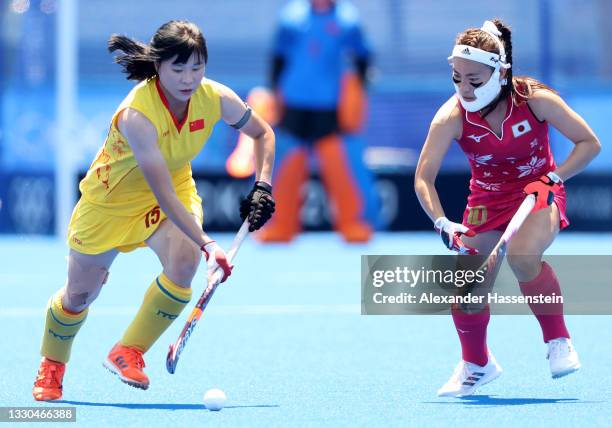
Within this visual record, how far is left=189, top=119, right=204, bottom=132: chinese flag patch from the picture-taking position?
4794 mm

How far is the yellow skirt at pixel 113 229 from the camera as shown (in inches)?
190

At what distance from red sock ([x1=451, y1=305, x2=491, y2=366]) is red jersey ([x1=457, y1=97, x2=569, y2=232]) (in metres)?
0.32

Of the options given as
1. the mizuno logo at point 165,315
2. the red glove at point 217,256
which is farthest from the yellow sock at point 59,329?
the red glove at point 217,256

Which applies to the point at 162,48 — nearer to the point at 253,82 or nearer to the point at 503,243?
the point at 503,243

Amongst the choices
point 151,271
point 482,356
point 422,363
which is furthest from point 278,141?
point 482,356

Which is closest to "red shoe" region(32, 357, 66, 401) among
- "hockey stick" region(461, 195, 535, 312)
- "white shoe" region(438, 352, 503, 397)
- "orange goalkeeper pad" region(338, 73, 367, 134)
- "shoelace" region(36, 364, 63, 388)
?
"shoelace" region(36, 364, 63, 388)

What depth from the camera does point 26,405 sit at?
462 centimetres

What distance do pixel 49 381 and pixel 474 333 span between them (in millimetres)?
1501

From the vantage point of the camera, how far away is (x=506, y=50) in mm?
4953

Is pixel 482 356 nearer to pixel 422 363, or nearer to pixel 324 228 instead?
pixel 422 363

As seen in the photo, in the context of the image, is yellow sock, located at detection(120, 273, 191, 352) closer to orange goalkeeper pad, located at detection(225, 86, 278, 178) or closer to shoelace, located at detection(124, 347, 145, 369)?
shoelace, located at detection(124, 347, 145, 369)

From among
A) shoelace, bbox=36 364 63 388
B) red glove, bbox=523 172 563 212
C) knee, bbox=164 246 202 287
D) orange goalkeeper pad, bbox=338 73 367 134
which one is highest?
orange goalkeeper pad, bbox=338 73 367 134

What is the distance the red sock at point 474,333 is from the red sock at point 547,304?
0.57 ft

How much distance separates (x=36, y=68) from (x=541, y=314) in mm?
8927
